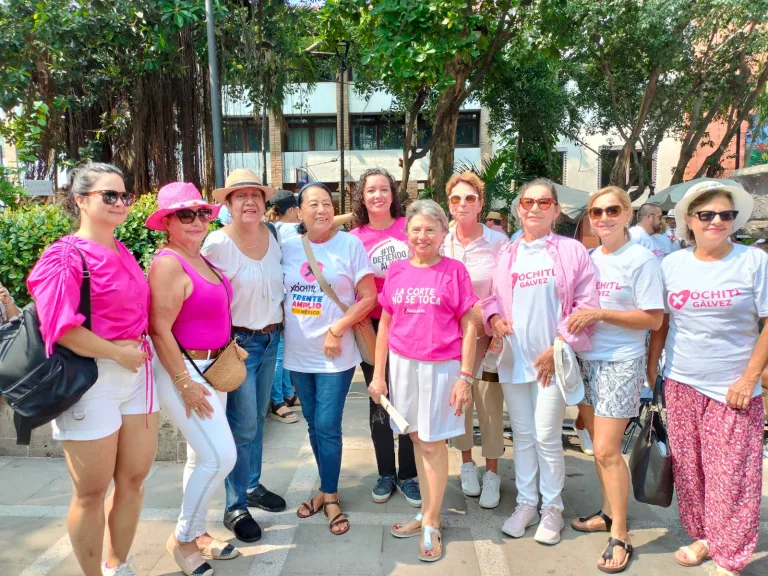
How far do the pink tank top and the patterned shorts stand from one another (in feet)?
6.17

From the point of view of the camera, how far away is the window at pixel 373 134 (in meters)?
24.9

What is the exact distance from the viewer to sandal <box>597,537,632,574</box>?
105 inches

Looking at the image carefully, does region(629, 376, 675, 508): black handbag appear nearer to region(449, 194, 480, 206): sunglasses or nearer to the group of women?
the group of women

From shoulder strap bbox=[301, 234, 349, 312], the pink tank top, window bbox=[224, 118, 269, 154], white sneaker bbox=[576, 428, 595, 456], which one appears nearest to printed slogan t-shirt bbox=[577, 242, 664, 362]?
shoulder strap bbox=[301, 234, 349, 312]

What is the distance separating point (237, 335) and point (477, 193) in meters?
1.57

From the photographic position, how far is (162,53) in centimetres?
913

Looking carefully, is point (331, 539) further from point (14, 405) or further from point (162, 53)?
point (162, 53)

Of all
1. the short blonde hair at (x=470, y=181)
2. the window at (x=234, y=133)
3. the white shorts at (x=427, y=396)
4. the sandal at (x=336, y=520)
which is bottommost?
the sandal at (x=336, y=520)

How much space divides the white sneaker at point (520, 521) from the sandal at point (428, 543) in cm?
40

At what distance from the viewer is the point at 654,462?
9.04 ft

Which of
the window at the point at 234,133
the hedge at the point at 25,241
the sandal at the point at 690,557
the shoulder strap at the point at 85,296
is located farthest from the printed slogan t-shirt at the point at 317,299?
the window at the point at 234,133

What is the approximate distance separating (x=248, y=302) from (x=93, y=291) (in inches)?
33.8

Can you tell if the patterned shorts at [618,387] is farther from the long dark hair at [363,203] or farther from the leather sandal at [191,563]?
the leather sandal at [191,563]

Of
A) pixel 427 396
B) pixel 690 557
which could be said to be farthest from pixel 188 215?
pixel 690 557
